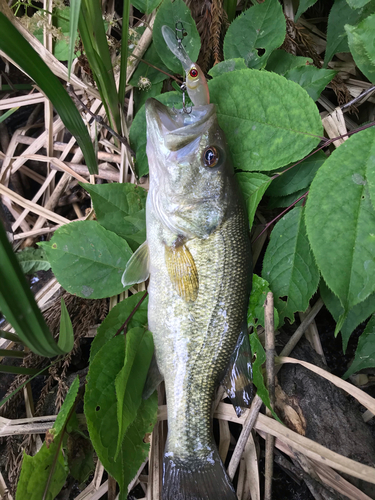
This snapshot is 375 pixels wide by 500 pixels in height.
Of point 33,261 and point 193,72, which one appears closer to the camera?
point 193,72

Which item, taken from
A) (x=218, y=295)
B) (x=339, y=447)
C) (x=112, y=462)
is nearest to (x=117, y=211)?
(x=218, y=295)

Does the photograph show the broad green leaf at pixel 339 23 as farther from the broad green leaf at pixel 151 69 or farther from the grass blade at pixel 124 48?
the grass blade at pixel 124 48

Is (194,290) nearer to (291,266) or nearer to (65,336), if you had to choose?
(291,266)

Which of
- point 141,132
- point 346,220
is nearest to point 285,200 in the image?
point 346,220

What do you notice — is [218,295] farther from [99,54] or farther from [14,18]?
[14,18]

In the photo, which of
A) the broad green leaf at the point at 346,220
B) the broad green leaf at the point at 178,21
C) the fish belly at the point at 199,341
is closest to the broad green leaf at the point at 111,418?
the fish belly at the point at 199,341

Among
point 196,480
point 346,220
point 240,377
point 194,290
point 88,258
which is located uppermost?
point 346,220
